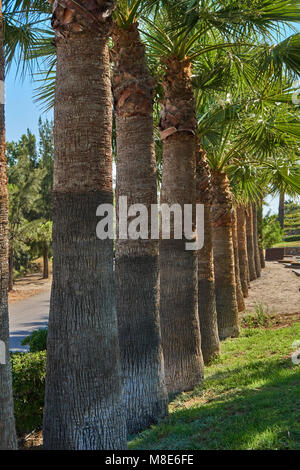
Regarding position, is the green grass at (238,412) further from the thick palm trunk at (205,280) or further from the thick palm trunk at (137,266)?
the thick palm trunk at (205,280)

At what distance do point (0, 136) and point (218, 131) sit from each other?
8.73 meters

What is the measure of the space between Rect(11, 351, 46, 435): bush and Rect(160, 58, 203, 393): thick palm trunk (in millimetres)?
2210

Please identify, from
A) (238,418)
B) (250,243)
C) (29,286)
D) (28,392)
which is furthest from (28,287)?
(238,418)

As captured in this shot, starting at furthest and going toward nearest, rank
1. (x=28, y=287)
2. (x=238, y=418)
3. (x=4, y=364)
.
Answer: (x=28, y=287)
(x=238, y=418)
(x=4, y=364)

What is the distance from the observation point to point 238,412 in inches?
225

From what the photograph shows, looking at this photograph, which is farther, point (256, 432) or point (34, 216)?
point (34, 216)

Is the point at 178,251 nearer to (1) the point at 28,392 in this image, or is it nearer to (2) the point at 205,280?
(2) the point at 205,280

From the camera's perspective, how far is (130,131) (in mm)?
6391

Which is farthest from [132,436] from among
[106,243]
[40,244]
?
[40,244]

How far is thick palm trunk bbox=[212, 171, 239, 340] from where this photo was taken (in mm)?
12609

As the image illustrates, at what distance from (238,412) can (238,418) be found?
38cm

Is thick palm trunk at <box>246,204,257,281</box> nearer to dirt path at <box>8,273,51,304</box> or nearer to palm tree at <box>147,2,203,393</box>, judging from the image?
dirt path at <box>8,273,51,304</box>

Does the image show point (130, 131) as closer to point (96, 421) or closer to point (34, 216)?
point (96, 421)

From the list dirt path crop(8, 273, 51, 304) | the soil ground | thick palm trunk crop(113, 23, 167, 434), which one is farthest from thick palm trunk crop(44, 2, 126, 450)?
the soil ground
